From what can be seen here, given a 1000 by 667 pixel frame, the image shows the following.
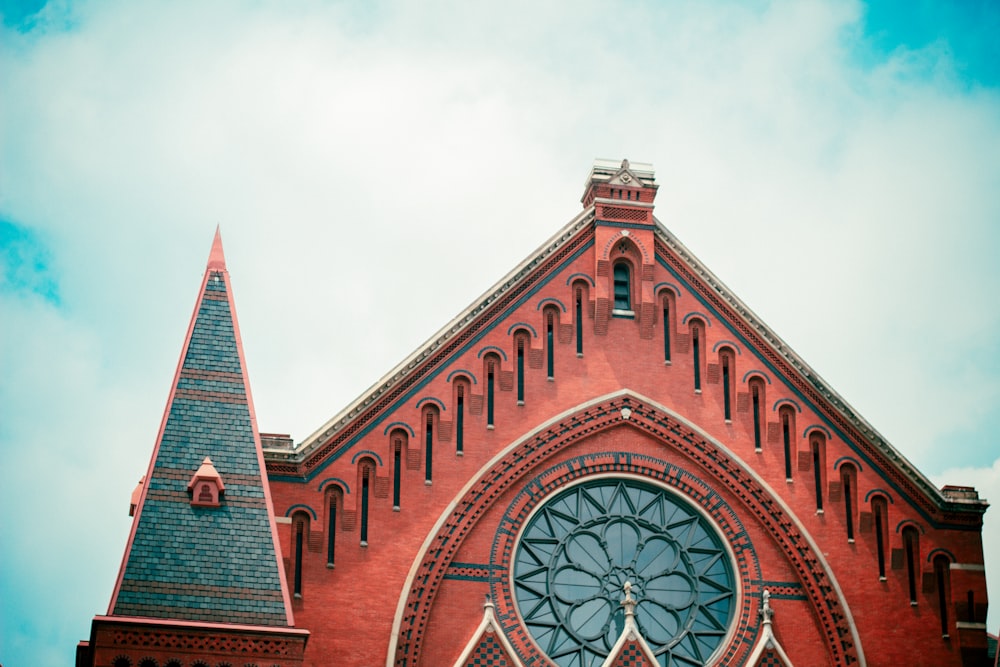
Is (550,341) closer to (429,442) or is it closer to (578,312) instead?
(578,312)

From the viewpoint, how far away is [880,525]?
48.2 meters

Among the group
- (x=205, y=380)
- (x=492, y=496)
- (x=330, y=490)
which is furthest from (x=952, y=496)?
(x=205, y=380)

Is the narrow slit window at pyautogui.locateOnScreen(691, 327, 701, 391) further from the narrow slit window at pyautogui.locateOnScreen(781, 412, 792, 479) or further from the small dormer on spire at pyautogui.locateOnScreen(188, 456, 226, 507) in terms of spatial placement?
the small dormer on spire at pyautogui.locateOnScreen(188, 456, 226, 507)

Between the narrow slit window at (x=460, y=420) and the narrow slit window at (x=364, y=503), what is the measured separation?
92.7 inches

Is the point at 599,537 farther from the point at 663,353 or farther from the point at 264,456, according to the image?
the point at 264,456

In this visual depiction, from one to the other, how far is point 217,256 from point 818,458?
640 inches

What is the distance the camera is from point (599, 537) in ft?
153

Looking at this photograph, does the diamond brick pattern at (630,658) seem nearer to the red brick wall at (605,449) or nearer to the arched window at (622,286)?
the red brick wall at (605,449)

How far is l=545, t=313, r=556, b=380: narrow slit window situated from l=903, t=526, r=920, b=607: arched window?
392 inches

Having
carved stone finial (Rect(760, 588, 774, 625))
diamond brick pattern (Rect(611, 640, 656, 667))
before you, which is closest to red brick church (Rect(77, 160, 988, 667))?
diamond brick pattern (Rect(611, 640, 656, 667))

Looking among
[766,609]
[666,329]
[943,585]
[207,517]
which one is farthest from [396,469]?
[943,585]

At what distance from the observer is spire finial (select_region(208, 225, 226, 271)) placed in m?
45.8

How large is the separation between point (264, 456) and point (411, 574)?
454cm

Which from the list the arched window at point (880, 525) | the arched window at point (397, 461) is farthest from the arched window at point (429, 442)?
the arched window at point (880, 525)
